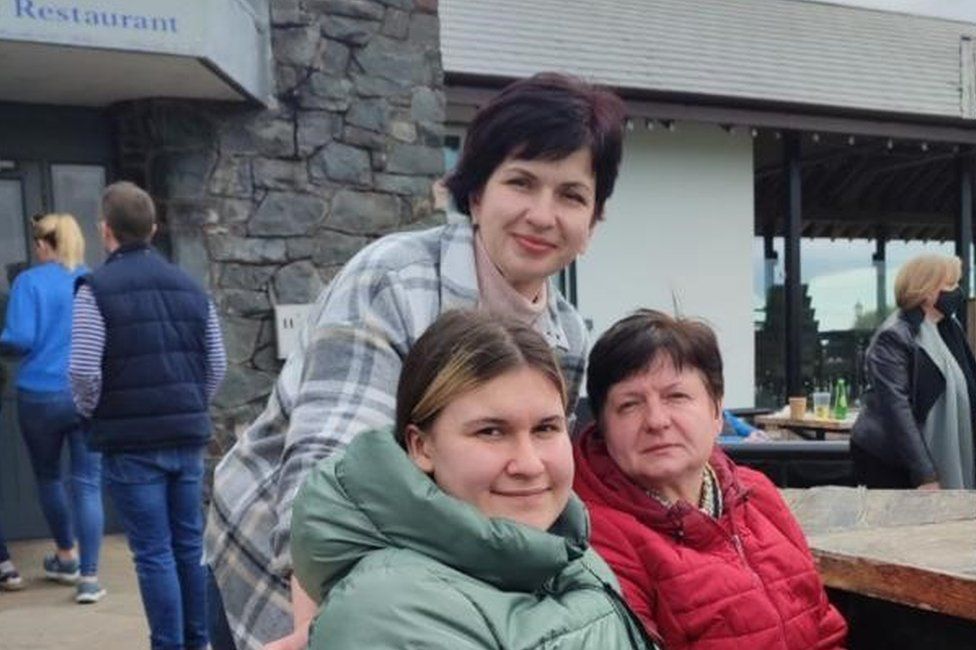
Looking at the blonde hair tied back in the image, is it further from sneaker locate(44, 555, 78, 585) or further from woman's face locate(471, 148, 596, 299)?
Answer: woman's face locate(471, 148, 596, 299)

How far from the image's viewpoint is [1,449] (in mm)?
5480


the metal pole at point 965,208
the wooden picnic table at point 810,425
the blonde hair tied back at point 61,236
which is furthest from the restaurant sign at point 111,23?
the metal pole at point 965,208

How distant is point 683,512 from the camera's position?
158 centimetres

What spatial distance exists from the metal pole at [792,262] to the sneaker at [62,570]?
6.85 meters

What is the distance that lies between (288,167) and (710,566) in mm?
4651

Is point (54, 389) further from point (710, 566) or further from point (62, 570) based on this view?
point (710, 566)

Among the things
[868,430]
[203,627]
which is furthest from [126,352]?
[868,430]

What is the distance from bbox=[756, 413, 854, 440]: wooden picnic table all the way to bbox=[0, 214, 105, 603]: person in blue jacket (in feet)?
14.7

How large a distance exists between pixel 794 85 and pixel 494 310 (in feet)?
27.6

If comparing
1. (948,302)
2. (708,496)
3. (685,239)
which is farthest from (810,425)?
(708,496)

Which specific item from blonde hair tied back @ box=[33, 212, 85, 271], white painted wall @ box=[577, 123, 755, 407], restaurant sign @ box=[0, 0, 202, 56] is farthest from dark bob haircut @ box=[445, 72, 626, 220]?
white painted wall @ box=[577, 123, 755, 407]

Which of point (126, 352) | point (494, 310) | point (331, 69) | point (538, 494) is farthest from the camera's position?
point (331, 69)

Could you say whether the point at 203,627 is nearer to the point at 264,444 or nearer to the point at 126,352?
the point at 126,352

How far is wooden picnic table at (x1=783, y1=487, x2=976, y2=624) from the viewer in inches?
59.0
